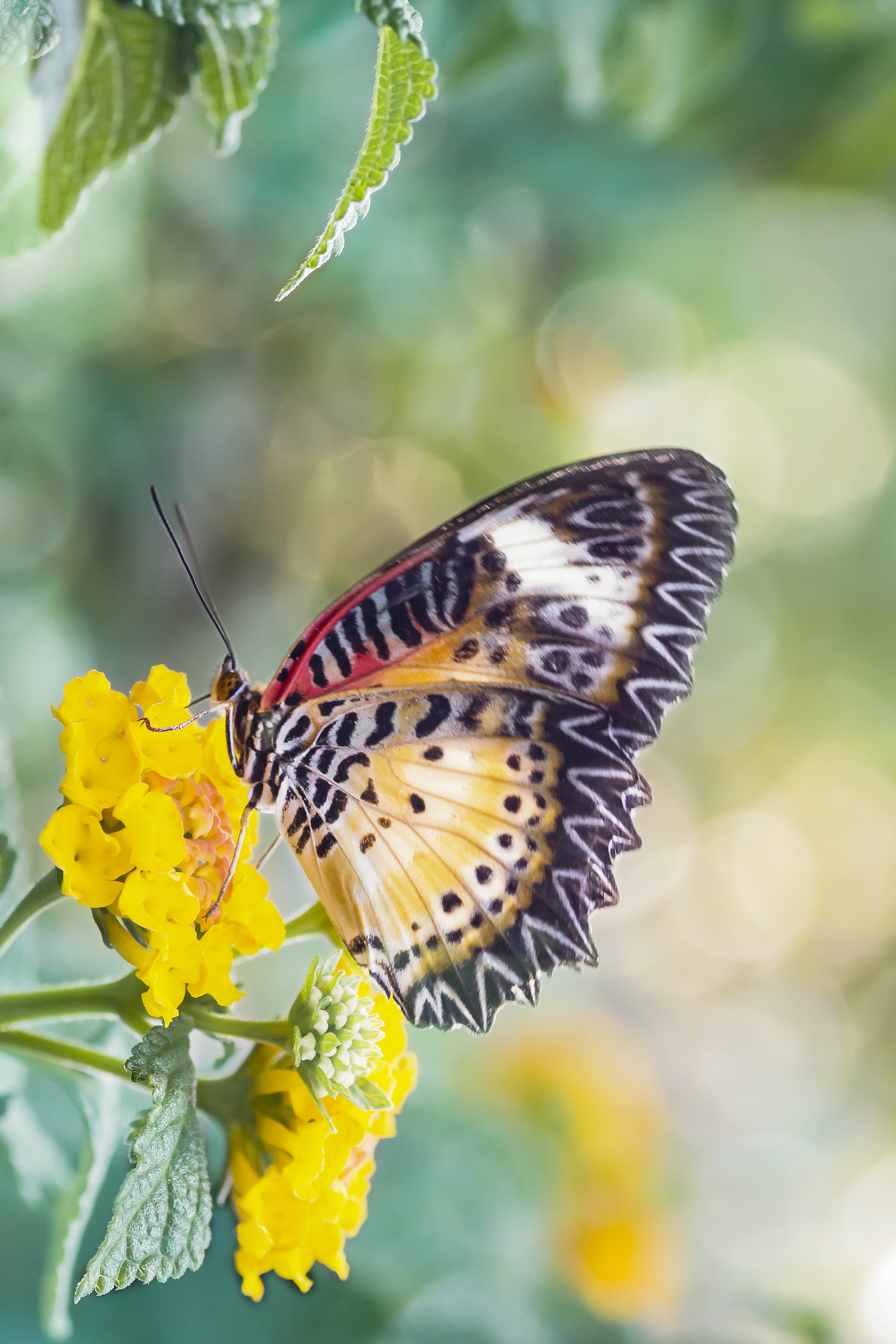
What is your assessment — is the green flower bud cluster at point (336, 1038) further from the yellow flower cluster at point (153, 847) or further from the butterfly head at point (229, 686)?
the butterfly head at point (229, 686)

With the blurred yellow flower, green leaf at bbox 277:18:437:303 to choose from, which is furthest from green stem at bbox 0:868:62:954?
the blurred yellow flower

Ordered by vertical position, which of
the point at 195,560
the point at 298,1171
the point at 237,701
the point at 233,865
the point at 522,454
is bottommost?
the point at 298,1171

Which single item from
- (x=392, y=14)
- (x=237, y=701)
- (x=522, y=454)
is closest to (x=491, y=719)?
(x=237, y=701)

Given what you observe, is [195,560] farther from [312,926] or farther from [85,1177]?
[85,1177]

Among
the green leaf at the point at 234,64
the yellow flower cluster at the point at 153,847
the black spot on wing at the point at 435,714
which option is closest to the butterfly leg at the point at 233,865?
the yellow flower cluster at the point at 153,847

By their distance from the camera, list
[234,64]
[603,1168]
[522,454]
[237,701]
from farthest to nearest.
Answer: [522,454] → [603,1168] → [237,701] → [234,64]

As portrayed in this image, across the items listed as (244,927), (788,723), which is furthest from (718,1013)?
(244,927)

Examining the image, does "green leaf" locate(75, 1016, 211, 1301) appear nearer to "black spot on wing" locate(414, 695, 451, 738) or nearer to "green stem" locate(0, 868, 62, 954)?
"green stem" locate(0, 868, 62, 954)
